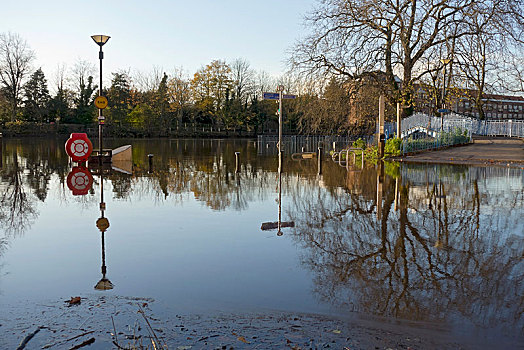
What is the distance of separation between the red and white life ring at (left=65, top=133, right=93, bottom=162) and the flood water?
324 inches

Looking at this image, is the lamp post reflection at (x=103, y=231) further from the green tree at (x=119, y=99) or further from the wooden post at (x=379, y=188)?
the green tree at (x=119, y=99)

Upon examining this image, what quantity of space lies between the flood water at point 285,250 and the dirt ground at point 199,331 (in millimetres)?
231

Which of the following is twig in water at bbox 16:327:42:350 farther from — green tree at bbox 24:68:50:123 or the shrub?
green tree at bbox 24:68:50:123

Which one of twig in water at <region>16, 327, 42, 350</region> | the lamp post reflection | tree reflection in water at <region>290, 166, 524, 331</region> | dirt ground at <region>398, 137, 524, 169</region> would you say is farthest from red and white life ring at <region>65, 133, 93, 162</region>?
twig in water at <region>16, 327, 42, 350</region>

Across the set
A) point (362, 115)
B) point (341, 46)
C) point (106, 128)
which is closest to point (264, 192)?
point (341, 46)

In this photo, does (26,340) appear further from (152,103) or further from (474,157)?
(152,103)

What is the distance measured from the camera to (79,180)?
15812mm

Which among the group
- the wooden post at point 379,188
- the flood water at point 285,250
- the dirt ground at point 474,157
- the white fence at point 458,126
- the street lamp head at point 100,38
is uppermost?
the street lamp head at point 100,38

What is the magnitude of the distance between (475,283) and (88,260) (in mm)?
4739

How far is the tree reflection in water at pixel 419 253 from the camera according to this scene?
4.74 m

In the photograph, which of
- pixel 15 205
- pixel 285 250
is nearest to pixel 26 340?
pixel 285 250

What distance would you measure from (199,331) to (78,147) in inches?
758

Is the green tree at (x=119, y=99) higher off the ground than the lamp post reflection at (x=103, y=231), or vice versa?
the green tree at (x=119, y=99)

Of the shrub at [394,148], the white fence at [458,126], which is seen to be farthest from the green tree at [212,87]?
the shrub at [394,148]
